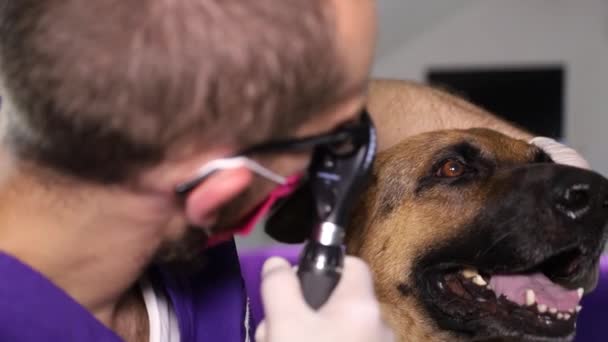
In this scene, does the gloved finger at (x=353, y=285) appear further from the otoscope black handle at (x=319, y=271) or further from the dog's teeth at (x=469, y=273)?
the dog's teeth at (x=469, y=273)

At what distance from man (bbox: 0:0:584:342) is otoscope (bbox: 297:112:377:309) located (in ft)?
0.07

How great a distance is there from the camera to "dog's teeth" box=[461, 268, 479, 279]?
127 cm

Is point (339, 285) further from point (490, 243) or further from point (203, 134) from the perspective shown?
point (490, 243)

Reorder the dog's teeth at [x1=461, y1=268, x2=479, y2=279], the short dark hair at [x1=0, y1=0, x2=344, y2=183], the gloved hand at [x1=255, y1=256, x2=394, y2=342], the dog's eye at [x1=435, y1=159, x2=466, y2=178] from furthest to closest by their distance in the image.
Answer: the dog's eye at [x1=435, y1=159, x2=466, y2=178] < the dog's teeth at [x1=461, y1=268, x2=479, y2=279] < the gloved hand at [x1=255, y1=256, x2=394, y2=342] < the short dark hair at [x1=0, y1=0, x2=344, y2=183]

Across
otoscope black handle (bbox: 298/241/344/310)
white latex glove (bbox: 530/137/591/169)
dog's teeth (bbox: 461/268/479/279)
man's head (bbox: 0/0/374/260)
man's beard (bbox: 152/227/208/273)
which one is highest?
man's head (bbox: 0/0/374/260)

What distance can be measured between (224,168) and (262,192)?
90 mm

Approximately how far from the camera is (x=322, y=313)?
76 cm

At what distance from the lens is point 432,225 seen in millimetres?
1343

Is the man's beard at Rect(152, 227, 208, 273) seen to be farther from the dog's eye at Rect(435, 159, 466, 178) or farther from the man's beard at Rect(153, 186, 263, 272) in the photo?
the dog's eye at Rect(435, 159, 466, 178)

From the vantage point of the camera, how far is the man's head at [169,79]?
63 centimetres

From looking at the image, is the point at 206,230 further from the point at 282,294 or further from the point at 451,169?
the point at 451,169

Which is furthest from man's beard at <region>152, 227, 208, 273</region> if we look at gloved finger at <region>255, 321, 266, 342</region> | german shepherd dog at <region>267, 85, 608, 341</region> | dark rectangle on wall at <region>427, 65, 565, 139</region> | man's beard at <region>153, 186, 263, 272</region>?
dark rectangle on wall at <region>427, 65, 565, 139</region>

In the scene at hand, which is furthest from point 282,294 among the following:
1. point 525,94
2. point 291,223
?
point 525,94

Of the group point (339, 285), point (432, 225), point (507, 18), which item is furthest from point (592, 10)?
point (339, 285)
